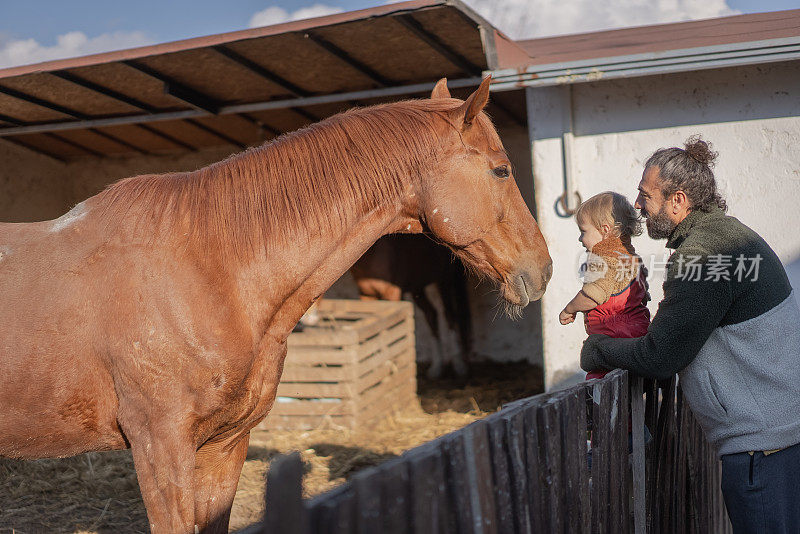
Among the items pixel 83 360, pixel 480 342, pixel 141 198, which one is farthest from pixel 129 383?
pixel 480 342

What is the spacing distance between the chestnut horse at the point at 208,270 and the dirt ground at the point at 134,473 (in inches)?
65.5

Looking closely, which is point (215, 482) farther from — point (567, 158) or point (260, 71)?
point (260, 71)

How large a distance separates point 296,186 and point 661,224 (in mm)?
1352

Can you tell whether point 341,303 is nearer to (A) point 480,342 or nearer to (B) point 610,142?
(A) point 480,342

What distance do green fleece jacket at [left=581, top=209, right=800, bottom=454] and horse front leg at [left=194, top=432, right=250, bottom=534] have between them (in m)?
1.67

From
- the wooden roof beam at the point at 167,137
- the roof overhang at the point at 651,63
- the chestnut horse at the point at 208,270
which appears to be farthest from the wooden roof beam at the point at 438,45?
the wooden roof beam at the point at 167,137

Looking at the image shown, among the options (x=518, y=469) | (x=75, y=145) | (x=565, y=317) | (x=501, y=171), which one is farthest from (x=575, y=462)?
(x=75, y=145)

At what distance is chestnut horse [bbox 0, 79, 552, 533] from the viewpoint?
2.43 m

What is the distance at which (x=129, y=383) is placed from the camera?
2449mm

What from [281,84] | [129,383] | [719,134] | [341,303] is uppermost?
[281,84]

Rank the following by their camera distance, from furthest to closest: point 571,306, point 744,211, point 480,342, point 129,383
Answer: point 480,342, point 744,211, point 571,306, point 129,383

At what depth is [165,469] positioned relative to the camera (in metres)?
2.42

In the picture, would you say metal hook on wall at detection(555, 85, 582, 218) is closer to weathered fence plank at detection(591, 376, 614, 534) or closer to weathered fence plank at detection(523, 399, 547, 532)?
weathered fence plank at detection(591, 376, 614, 534)

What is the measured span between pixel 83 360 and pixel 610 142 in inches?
158
